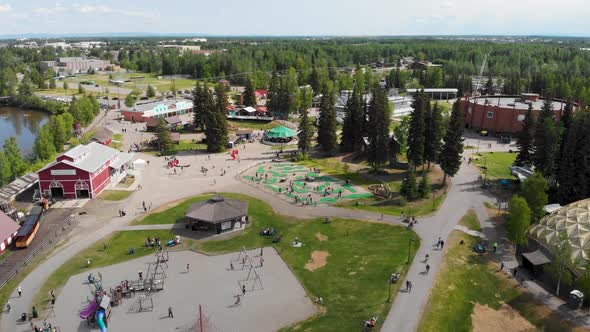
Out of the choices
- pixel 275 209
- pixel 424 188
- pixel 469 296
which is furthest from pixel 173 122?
pixel 469 296

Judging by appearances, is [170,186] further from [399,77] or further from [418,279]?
[399,77]

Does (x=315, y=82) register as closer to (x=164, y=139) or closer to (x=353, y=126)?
(x=353, y=126)

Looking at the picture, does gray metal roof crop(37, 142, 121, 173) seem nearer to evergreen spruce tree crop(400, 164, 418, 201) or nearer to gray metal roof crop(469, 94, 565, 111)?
evergreen spruce tree crop(400, 164, 418, 201)

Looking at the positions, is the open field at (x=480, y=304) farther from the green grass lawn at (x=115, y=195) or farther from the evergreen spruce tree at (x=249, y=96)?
the evergreen spruce tree at (x=249, y=96)

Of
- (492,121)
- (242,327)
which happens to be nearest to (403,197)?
(242,327)

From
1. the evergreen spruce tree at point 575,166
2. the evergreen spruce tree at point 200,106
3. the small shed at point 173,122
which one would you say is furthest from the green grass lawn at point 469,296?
the small shed at point 173,122

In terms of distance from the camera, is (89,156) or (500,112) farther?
(500,112)

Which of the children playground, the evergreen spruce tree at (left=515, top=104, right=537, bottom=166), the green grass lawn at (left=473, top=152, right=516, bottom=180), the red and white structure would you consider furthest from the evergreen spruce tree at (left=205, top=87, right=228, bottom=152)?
the evergreen spruce tree at (left=515, top=104, right=537, bottom=166)
